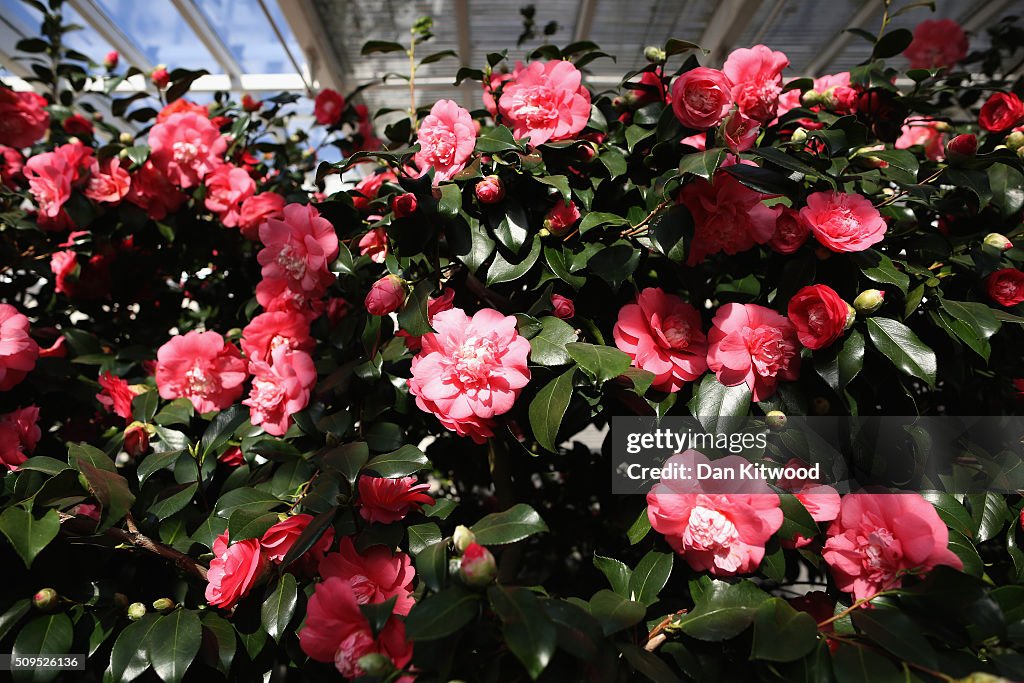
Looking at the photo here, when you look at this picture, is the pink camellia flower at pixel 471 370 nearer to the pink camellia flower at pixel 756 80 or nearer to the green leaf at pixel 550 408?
the green leaf at pixel 550 408

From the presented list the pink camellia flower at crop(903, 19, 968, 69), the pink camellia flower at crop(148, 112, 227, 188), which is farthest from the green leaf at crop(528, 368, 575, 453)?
the pink camellia flower at crop(903, 19, 968, 69)

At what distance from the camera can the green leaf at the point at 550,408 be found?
0.59 meters

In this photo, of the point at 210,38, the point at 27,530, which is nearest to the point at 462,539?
the point at 27,530

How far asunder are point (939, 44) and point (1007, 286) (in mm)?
1292

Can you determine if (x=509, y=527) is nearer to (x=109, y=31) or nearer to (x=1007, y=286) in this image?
(x=1007, y=286)

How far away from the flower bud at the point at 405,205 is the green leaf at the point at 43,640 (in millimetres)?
622

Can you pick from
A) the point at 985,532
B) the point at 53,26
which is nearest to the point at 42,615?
the point at 985,532

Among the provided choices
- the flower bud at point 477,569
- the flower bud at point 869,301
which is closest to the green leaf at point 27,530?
the flower bud at point 477,569

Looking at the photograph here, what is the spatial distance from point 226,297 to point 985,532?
1444mm

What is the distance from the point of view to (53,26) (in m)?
1.37

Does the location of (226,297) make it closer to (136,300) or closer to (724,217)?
(136,300)

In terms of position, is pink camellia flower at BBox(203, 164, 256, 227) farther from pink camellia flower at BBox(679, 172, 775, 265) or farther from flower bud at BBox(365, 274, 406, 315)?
pink camellia flower at BBox(679, 172, 775, 265)

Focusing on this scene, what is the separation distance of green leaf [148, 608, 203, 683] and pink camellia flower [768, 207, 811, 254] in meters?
0.82

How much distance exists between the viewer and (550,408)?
61 cm
